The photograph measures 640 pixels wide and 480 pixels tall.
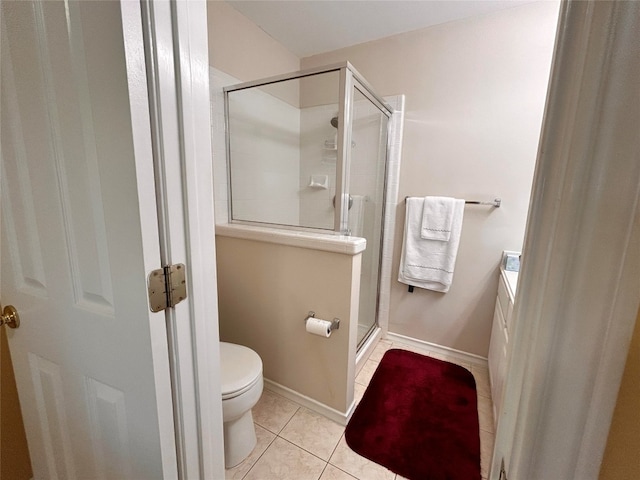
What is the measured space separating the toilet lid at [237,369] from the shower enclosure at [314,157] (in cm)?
76

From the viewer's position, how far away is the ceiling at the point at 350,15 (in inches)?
65.8

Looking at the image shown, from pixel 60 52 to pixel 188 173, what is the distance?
1.06 feet

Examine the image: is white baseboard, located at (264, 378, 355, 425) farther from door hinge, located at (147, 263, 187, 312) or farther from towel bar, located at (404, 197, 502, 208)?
towel bar, located at (404, 197, 502, 208)

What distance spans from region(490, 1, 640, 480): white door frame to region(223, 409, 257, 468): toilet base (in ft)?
4.22

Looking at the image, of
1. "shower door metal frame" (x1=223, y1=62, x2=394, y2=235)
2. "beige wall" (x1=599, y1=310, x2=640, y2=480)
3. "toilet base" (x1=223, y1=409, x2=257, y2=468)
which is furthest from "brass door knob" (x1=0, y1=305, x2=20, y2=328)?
"beige wall" (x1=599, y1=310, x2=640, y2=480)

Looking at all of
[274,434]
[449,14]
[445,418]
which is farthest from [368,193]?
[274,434]

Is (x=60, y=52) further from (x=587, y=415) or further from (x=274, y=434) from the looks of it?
(x=274, y=434)

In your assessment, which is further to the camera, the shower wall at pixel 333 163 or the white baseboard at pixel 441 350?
the white baseboard at pixel 441 350

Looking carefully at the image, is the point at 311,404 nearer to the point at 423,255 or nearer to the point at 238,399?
the point at 238,399

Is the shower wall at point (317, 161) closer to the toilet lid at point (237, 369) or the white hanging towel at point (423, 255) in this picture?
the white hanging towel at point (423, 255)

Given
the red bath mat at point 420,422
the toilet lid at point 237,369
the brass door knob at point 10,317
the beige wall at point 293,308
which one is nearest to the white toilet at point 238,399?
the toilet lid at point 237,369

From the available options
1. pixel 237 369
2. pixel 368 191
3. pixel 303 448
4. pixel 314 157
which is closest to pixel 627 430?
pixel 237 369

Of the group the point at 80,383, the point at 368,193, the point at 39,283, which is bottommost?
the point at 80,383

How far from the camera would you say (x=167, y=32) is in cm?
51
